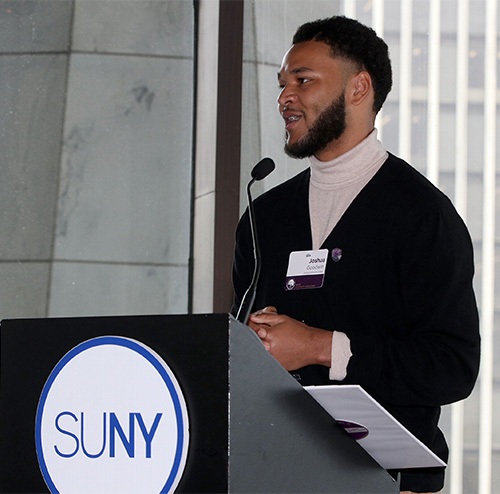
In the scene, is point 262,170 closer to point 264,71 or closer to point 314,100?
point 314,100

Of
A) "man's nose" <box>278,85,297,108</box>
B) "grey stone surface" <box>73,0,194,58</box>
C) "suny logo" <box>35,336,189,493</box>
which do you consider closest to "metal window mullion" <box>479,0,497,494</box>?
"man's nose" <box>278,85,297,108</box>

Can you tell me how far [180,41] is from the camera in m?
4.04

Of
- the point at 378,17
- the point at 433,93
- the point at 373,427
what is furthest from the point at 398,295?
the point at 378,17

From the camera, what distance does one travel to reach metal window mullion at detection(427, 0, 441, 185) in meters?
2.94

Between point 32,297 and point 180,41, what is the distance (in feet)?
4.54

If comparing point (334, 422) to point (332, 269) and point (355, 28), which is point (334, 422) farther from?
point (355, 28)

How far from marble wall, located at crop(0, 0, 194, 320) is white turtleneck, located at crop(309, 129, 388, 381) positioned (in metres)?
2.14

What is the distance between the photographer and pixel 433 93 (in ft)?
9.83

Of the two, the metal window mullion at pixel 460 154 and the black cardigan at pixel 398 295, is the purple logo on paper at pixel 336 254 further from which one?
the metal window mullion at pixel 460 154

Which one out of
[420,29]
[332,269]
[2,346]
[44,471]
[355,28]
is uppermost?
[420,29]

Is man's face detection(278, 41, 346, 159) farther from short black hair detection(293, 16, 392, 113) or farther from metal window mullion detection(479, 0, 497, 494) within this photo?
metal window mullion detection(479, 0, 497, 494)

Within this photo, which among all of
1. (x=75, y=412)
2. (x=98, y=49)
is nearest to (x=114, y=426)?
(x=75, y=412)

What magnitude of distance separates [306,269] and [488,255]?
1.22 m

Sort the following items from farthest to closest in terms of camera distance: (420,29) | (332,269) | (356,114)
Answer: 1. (420,29)
2. (356,114)
3. (332,269)
